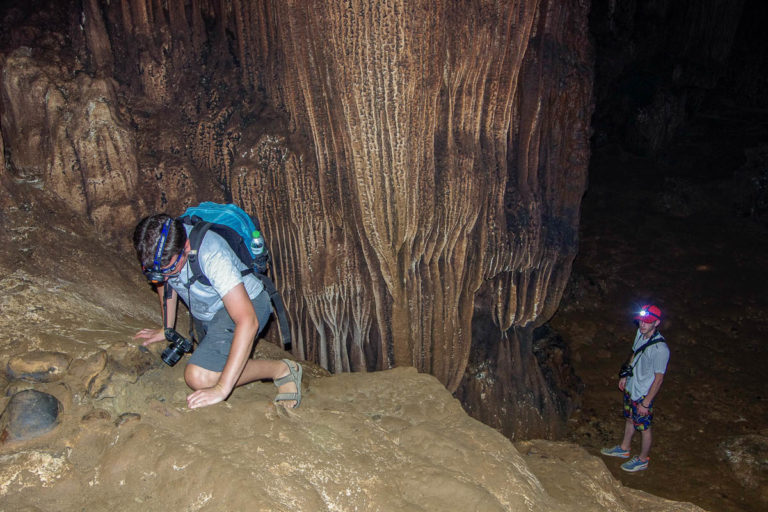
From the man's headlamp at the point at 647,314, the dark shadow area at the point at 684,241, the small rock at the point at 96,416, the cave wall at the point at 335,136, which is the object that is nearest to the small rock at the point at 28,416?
the small rock at the point at 96,416

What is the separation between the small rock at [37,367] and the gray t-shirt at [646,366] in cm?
393

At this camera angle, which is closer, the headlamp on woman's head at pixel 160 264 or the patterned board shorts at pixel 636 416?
the headlamp on woman's head at pixel 160 264

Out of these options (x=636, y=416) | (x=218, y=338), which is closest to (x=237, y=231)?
(x=218, y=338)

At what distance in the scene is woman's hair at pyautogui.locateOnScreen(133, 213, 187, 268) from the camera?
8.01ft

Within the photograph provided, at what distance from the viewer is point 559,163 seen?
4.95 metres

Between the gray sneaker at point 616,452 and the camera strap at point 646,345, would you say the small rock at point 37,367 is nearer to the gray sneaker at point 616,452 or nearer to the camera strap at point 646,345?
the camera strap at point 646,345

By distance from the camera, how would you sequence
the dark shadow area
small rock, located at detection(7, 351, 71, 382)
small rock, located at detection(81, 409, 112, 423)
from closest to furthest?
small rock, located at detection(81, 409, 112, 423) < small rock, located at detection(7, 351, 71, 382) < the dark shadow area

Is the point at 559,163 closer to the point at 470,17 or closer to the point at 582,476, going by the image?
the point at 470,17

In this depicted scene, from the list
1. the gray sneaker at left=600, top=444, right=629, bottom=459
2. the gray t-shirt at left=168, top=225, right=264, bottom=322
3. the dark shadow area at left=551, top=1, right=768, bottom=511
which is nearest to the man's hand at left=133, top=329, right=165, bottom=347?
the gray t-shirt at left=168, top=225, right=264, bottom=322

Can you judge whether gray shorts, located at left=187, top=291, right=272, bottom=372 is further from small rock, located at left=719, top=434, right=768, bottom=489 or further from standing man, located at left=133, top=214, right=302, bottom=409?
small rock, located at left=719, top=434, right=768, bottom=489

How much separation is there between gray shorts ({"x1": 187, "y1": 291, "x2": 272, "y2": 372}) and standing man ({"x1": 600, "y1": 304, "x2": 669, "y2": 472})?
9.82 ft

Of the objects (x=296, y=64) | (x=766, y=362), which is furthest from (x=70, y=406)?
(x=766, y=362)

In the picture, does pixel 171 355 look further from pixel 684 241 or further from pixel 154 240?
pixel 684 241

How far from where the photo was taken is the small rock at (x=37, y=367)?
269cm
